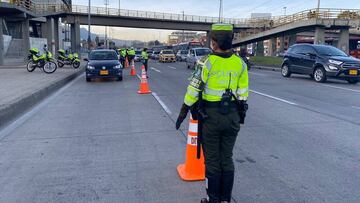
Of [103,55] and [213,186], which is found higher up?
[103,55]

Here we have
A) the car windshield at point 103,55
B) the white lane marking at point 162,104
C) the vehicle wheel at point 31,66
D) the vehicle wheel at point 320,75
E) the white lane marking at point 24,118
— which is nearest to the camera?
the white lane marking at point 24,118

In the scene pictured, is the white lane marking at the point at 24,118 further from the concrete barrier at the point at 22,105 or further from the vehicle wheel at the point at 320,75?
the vehicle wheel at the point at 320,75

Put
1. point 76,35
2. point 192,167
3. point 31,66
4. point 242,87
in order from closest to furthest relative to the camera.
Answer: point 242,87 → point 192,167 → point 31,66 → point 76,35

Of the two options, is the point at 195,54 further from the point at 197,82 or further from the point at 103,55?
the point at 197,82

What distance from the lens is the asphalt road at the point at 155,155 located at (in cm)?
415

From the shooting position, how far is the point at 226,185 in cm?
358

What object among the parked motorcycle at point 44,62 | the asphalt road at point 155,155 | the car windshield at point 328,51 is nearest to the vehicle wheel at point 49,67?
the parked motorcycle at point 44,62

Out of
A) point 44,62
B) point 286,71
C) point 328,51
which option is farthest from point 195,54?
point 328,51

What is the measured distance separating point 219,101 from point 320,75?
48.7 feet

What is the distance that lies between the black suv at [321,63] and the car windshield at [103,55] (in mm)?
9558

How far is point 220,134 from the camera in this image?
11.4 ft

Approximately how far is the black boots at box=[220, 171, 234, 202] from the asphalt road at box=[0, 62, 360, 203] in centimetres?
37

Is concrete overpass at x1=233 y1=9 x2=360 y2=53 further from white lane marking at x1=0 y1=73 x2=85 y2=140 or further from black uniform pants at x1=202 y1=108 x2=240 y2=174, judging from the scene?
black uniform pants at x1=202 y1=108 x2=240 y2=174

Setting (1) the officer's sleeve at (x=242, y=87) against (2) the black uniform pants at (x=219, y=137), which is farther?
(1) the officer's sleeve at (x=242, y=87)
